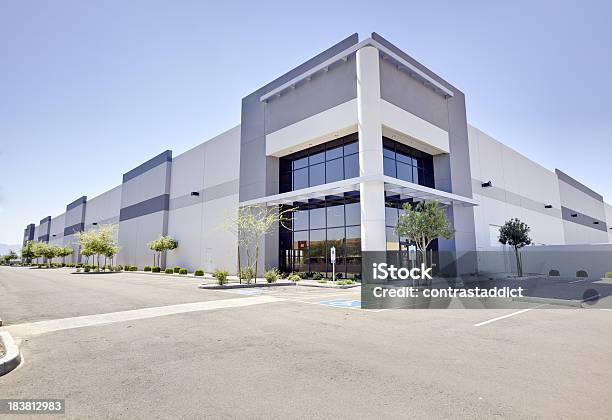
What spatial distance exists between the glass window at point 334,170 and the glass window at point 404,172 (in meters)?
4.36

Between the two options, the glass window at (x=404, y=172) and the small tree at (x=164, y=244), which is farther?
the small tree at (x=164, y=244)

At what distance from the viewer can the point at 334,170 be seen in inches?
987

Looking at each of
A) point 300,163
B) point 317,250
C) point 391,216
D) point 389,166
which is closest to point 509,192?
point 389,166

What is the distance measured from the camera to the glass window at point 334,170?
969 inches

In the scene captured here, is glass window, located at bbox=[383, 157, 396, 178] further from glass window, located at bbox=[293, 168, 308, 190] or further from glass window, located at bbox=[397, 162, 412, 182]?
glass window, located at bbox=[293, 168, 308, 190]

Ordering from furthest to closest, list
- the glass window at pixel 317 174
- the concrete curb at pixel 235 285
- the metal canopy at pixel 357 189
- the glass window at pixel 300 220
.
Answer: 1. the glass window at pixel 300 220
2. the glass window at pixel 317 174
3. the metal canopy at pixel 357 189
4. the concrete curb at pixel 235 285

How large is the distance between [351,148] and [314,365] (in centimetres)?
2028

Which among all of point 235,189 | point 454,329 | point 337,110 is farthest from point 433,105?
point 454,329

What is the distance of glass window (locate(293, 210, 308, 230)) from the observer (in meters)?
27.1

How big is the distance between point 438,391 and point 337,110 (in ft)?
68.4

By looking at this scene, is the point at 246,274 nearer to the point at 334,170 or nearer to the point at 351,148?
the point at 334,170

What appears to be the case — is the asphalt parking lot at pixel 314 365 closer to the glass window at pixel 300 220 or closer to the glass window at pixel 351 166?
the glass window at pixel 351 166

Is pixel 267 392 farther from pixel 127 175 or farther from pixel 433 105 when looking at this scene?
pixel 127 175

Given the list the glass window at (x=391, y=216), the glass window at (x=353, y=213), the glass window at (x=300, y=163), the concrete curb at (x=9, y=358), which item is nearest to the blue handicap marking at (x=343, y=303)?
the concrete curb at (x=9, y=358)
